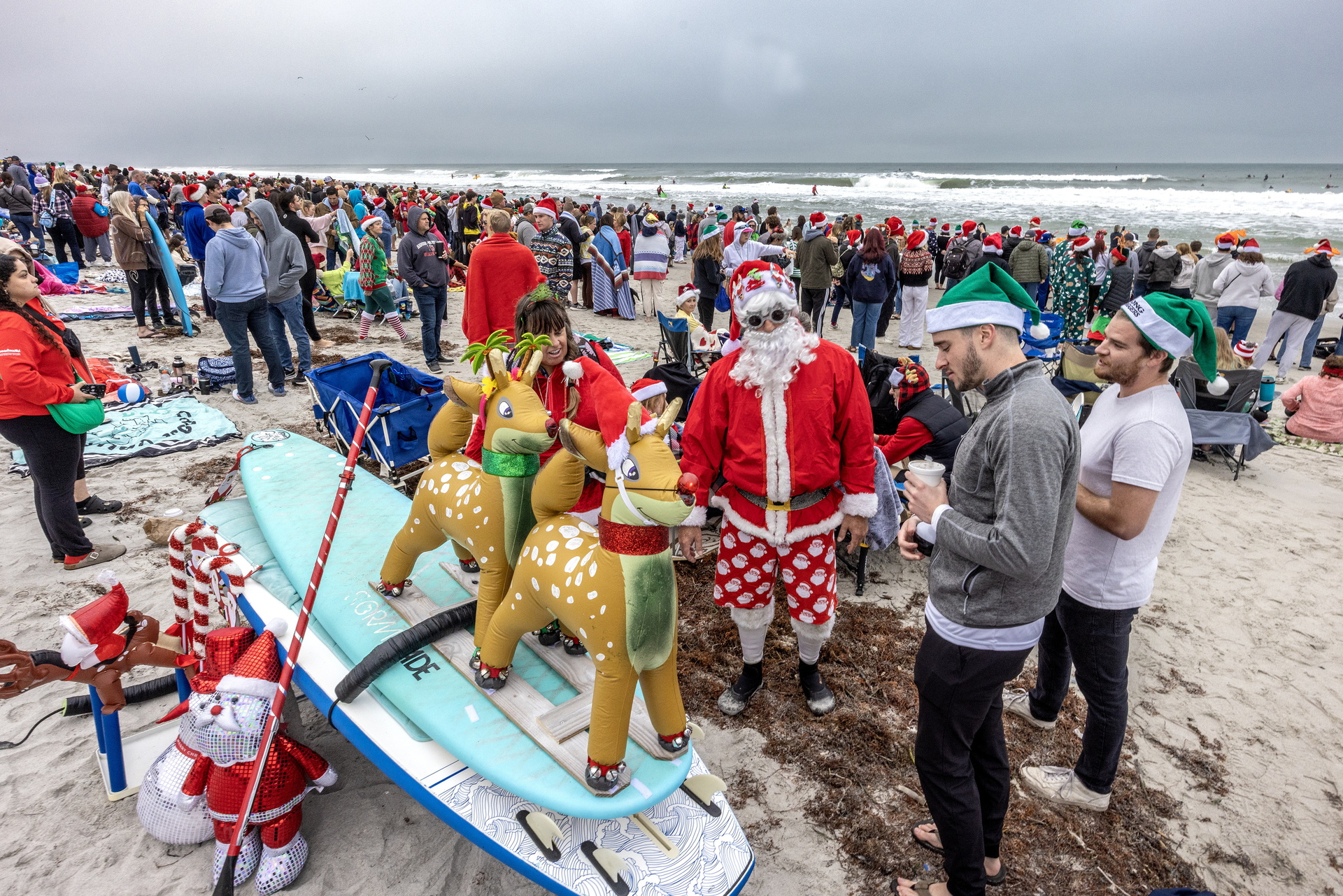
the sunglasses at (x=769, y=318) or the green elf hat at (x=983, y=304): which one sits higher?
the green elf hat at (x=983, y=304)

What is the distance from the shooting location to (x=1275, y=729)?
3457mm

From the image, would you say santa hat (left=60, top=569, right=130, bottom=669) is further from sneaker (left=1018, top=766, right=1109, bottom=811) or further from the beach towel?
the beach towel

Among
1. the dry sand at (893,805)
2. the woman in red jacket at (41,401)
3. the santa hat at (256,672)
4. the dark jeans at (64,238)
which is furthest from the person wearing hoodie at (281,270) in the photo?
the dark jeans at (64,238)

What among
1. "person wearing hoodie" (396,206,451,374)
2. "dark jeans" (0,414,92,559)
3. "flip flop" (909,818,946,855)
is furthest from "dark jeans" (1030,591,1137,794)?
"person wearing hoodie" (396,206,451,374)

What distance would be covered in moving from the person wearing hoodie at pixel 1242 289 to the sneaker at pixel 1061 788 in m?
9.44

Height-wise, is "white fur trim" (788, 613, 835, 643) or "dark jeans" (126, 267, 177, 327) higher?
"dark jeans" (126, 267, 177, 327)

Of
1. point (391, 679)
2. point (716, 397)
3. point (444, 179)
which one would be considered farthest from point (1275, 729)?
point (444, 179)

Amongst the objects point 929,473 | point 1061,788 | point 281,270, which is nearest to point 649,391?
point 929,473

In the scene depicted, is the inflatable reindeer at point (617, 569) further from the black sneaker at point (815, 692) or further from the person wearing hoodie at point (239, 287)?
the person wearing hoodie at point (239, 287)

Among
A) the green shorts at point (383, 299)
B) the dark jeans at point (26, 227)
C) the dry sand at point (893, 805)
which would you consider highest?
the dark jeans at point (26, 227)

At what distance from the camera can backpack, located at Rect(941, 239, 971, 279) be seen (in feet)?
39.0

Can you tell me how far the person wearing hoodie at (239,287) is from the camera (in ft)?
21.8

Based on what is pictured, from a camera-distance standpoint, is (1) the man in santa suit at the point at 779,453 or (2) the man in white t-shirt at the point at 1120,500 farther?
(1) the man in santa suit at the point at 779,453

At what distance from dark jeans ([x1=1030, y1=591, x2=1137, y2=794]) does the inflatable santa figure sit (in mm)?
3058
